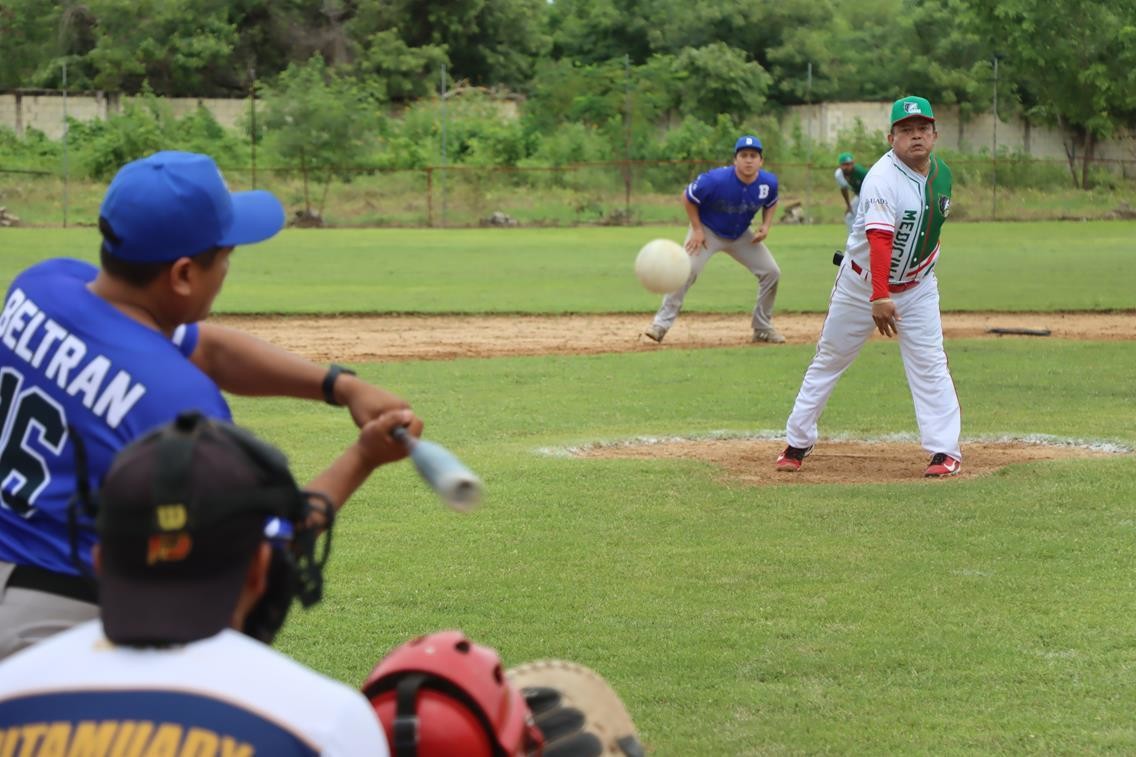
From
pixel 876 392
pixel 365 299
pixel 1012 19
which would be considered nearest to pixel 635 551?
pixel 876 392

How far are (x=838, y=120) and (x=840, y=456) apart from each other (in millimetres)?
52900

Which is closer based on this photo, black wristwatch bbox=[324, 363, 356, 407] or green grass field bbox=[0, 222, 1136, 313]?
black wristwatch bbox=[324, 363, 356, 407]

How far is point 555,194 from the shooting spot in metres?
49.3

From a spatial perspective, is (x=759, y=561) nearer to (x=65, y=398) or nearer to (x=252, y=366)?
(x=252, y=366)

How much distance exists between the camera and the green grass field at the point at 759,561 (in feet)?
17.5

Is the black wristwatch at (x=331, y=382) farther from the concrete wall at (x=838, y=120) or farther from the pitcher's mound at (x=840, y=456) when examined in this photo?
the concrete wall at (x=838, y=120)

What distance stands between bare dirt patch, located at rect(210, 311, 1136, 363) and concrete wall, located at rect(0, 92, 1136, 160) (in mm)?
39018

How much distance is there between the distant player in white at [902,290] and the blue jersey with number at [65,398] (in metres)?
6.86

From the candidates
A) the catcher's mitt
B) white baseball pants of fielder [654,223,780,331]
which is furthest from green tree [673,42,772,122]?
the catcher's mitt

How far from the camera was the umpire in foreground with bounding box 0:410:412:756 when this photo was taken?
7.75 feet

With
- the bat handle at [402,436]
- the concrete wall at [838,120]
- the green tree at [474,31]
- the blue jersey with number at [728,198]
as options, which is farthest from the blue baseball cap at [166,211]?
the green tree at [474,31]

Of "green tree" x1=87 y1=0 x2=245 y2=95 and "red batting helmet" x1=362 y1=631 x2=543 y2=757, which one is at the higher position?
"green tree" x1=87 y1=0 x2=245 y2=95

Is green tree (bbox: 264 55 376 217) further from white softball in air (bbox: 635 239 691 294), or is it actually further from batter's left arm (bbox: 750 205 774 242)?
white softball in air (bbox: 635 239 691 294)

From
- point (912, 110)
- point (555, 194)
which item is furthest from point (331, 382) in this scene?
point (555, 194)
